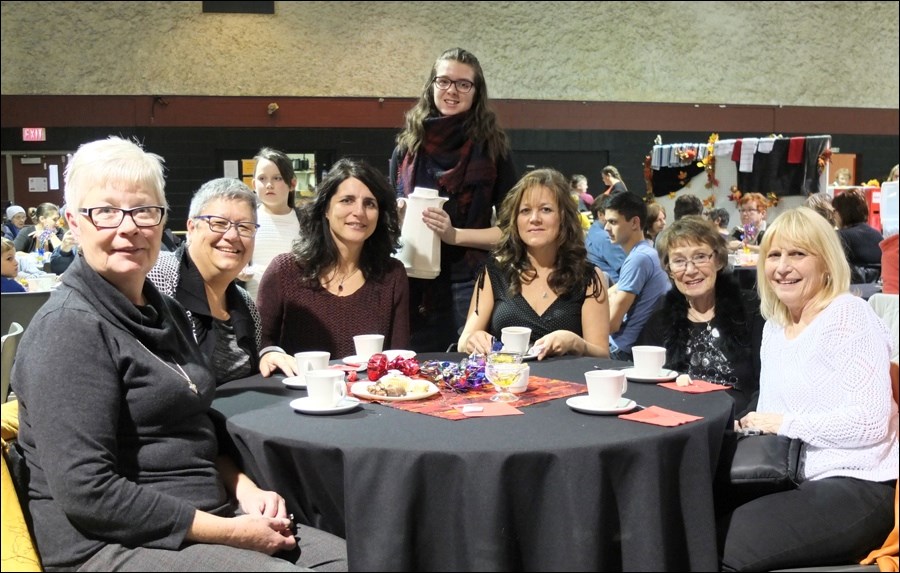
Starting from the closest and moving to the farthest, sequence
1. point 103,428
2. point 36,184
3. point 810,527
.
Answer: point 103,428 → point 810,527 → point 36,184

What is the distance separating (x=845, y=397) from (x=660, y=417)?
0.51m

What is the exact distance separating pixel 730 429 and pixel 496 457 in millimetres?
798

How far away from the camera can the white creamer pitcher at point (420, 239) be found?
3316mm

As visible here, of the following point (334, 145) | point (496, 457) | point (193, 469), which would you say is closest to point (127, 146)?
point (193, 469)

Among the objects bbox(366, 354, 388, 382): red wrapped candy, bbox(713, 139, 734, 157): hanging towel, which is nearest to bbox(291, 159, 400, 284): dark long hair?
bbox(366, 354, 388, 382): red wrapped candy

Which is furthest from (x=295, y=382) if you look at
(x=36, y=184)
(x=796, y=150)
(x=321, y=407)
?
(x=36, y=184)

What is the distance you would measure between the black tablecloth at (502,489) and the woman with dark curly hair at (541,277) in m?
1.13

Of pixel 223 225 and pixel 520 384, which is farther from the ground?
pixel 223 225

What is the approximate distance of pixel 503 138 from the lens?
3.55 meters

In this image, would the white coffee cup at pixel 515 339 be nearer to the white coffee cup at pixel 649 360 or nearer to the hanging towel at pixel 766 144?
the white coffee cup at pixel 649 360

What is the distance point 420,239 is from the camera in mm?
3330

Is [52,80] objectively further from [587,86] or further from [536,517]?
[536,517]

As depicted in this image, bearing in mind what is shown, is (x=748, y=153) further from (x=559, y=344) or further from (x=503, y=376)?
(x=503, y=376)

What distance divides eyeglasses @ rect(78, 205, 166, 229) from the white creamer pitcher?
63.5 inches
